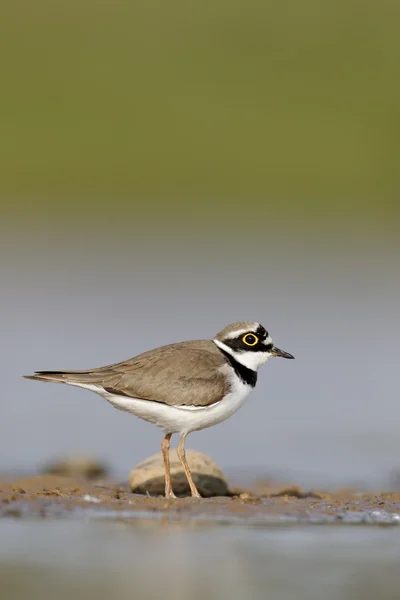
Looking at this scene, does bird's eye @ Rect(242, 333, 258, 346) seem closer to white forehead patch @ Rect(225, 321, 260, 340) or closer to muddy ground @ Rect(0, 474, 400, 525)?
white forehead patch @ Rect(225, 321, 260, 340)

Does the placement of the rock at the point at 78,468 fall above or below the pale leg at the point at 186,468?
above

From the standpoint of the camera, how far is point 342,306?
901 inches

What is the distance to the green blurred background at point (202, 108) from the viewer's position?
120ft

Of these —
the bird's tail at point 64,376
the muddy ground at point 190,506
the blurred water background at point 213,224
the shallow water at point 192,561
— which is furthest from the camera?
the blurred water background at point 213,224

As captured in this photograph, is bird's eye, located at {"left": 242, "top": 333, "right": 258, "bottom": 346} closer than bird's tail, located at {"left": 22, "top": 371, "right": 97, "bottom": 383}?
No

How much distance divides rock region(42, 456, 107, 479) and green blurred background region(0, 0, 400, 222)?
20.2m

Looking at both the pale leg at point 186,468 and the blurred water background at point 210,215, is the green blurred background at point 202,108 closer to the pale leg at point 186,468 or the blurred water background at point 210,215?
the blurred water background at point 210,215

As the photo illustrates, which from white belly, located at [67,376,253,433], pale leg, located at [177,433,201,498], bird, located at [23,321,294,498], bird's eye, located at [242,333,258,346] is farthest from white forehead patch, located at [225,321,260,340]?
pale leg, located at [177,433,201,498]

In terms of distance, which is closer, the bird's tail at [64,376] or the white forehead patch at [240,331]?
the bird's tail at [64,376]

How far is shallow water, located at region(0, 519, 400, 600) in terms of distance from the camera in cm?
731

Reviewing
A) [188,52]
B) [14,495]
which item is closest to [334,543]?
[14,495]

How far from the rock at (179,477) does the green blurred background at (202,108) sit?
21.8 m

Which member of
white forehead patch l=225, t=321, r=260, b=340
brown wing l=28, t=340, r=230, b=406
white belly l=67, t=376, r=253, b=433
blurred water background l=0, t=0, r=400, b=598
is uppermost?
blurred water background l=0, t=0, r=400, b=598

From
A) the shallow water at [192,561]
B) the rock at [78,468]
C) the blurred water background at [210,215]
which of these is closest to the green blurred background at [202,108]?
the blurred water background at [210,215]
